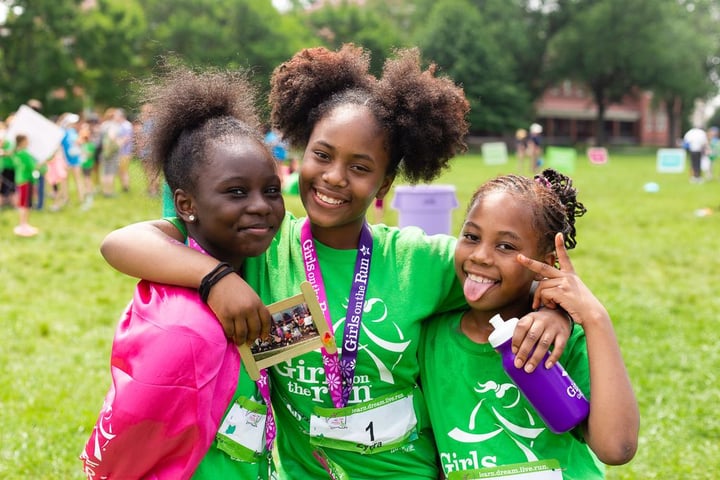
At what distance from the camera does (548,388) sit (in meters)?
1.85

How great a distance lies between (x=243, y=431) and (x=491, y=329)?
2.78 ft

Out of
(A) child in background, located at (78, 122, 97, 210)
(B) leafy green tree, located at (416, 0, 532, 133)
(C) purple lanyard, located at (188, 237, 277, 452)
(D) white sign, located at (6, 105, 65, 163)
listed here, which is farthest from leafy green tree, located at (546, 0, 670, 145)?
(C) purple lanyard, located at (188, 237, 277, 452)

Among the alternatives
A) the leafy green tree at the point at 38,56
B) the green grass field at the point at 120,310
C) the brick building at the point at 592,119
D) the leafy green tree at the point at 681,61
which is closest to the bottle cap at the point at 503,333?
the green grass field at the point at 120,310

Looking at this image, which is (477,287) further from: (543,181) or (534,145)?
(534,145)

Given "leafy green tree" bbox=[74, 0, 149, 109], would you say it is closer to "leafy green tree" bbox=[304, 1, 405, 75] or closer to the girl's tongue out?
"leafy green tree" bbox=[304, 1, 405, 75]

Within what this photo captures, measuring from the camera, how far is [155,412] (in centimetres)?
164

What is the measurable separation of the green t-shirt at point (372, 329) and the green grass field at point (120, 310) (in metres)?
0.61

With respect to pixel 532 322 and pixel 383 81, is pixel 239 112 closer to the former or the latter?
pixel 383 81

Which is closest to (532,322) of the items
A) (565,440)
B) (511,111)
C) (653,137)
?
(565,440)

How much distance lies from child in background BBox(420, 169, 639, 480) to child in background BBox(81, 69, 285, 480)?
59 centimetres

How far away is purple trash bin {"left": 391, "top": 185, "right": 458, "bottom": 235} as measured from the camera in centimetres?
636

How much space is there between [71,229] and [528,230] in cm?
981

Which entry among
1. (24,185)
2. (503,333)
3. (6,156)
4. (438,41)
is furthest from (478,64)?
(503,333)

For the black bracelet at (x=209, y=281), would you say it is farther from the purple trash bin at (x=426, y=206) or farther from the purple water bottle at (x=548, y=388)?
the purple trash bin at (x=426, y=206)
